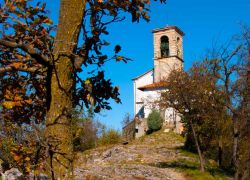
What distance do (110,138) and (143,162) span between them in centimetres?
1419

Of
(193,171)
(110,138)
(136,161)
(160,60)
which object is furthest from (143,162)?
(160,60)

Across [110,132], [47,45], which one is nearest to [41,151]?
[47,45]

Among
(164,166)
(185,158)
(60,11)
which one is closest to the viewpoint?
(60,11)

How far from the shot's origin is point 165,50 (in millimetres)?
45969

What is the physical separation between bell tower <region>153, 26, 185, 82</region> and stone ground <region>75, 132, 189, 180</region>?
1086 centimetres

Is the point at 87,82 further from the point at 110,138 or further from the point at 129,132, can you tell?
the point at 129,132

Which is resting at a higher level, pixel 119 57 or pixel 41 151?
pixel 119 57

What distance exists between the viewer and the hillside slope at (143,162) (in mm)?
17672

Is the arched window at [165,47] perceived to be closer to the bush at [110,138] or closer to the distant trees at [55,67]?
the bush at [110,138]

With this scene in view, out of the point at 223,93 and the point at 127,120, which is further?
the point at 127,120

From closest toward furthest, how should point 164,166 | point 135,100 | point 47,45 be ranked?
point 47,45 → point 164,166 → point 135,100

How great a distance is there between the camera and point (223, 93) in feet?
51.9

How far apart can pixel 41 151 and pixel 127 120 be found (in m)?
47.4

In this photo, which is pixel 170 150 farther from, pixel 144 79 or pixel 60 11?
pixel 60 11
